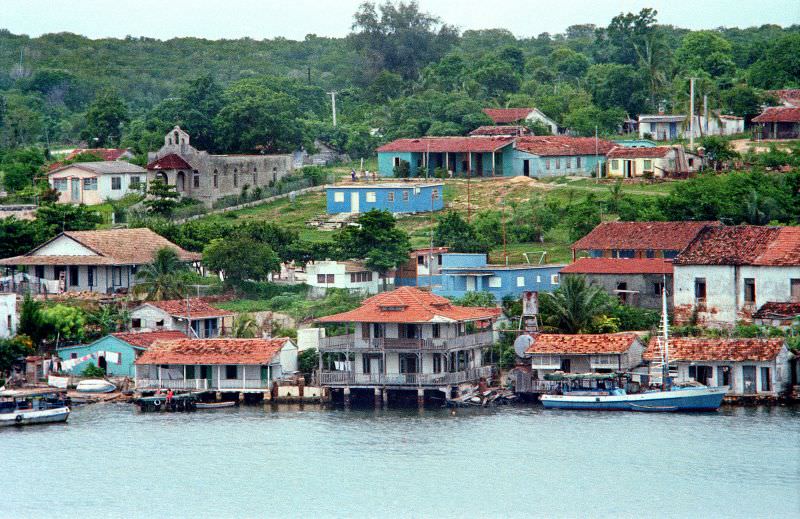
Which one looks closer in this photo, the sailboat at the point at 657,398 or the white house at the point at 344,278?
the sailboat at the point at 657,398

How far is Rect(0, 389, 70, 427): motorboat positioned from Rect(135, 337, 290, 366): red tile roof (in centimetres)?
440

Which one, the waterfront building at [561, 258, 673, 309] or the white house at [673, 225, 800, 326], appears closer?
the white house at [673, 225, 800, 326]

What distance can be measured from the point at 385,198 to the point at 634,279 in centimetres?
2056

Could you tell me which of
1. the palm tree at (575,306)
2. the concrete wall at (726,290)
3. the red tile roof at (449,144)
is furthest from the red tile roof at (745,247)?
the red tile roof at (449,144)

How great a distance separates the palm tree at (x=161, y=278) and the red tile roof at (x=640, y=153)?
85.0 feet

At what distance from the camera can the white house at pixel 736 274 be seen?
2520 inches

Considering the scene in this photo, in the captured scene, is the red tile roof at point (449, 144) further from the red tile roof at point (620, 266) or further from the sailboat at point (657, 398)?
the sailboat at point (657, 398)

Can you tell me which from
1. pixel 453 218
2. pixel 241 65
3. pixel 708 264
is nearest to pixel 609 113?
pixel 453 218

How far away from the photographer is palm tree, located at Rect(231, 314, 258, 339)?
67000 mm

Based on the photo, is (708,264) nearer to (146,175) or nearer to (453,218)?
(453,218)

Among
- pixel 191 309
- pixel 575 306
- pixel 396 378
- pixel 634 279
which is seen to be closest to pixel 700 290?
pixel 634 279

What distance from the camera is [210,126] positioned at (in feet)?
321

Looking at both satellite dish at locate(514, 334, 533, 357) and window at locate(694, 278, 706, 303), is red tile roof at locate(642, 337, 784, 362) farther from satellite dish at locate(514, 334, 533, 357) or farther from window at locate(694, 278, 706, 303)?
window at locate(694, 278, 706, 303)

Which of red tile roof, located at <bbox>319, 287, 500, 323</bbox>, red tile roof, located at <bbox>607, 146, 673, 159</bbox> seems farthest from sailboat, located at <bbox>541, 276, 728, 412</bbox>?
red tile roof, located at <bbox>607, 146, 673, 159</bbox>
